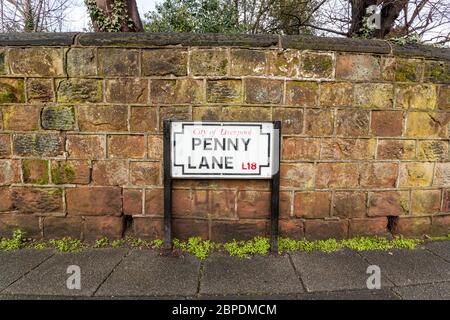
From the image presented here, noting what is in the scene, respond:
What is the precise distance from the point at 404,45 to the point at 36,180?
4.22 metres

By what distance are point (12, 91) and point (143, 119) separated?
4.61 ft

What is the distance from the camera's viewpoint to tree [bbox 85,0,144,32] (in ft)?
11.7

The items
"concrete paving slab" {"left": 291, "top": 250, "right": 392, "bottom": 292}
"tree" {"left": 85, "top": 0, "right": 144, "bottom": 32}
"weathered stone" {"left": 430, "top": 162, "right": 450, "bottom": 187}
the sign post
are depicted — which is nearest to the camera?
"concrete paving slab" {"left": 291, "top": 250, "right": 392, "bottom": 292}

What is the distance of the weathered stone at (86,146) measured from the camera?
2.97 meters

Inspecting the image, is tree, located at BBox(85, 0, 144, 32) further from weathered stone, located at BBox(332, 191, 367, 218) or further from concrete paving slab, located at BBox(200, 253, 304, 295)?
weathered stone, located at BBox(332, 191, 367, 218)

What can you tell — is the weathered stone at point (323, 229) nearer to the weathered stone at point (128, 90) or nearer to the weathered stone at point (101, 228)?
the weathered stone at point (101, 228)

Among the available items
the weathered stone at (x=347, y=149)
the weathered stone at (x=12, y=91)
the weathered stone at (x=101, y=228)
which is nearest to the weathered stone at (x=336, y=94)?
the weathered stone at (x=347, y=149)

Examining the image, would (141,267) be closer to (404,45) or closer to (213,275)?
(213,275)

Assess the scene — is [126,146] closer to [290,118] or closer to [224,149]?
[224,149]

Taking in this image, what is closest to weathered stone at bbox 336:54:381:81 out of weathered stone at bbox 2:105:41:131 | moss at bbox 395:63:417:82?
moss at bbox 395:63:417:82

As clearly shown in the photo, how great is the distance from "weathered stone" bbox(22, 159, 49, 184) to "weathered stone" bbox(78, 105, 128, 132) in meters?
0.61

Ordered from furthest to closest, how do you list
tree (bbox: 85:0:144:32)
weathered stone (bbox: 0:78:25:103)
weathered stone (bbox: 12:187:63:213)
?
tree (bbox: 85:0:144:32)
weathered stone (bbox: 12:187:63:213)
weathered stone (bbox: 0:78:25:103)

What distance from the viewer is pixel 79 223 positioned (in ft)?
10.1

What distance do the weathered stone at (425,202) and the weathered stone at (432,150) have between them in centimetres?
38
